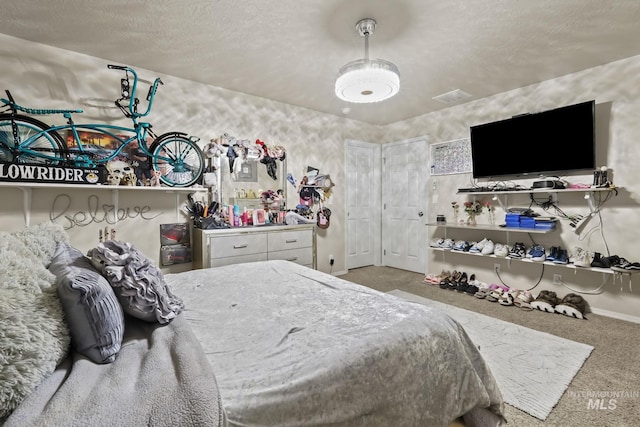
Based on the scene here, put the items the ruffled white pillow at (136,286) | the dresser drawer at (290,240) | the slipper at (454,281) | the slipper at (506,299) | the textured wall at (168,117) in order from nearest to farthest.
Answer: the ruffled white pillow at (136,286)
the textured wall at (168,117)
the slipper at (506,299)
the dresser drawer at (290,240)
the slipper at (454,281)

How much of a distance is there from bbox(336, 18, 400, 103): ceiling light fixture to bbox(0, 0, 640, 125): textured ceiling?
357 mm

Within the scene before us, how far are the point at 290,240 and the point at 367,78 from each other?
205cm

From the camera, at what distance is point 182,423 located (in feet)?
2.34

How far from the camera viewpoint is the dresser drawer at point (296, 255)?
3431mm

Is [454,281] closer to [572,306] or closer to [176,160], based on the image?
[572,306]

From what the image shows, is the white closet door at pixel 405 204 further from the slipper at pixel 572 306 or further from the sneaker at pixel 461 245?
the slipper at pixel 572 306

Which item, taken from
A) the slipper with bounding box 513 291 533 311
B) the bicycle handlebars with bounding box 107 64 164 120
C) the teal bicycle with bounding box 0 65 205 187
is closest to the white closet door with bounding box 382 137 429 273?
the slipper with bounding box 513 291 533 311

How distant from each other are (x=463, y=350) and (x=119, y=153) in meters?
3.21

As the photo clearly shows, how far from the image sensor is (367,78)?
207 centimetres

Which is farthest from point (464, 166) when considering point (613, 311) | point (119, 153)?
point (119, 153)

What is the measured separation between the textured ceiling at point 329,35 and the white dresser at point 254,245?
167 centimetres

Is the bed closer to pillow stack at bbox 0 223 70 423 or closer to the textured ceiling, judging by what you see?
pillow stack at bbox 0 223 70 423

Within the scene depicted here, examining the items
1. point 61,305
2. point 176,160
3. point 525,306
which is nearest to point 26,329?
point 61,305

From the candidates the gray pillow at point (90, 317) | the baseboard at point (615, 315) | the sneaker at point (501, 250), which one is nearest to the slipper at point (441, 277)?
the sneaker at point (501, 250)
